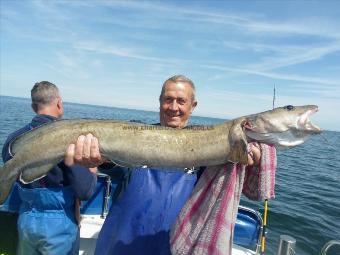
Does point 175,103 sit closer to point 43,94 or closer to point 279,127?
→ point 279,127

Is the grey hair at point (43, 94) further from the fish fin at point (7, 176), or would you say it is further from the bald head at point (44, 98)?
the fish fin at point (7, 176)

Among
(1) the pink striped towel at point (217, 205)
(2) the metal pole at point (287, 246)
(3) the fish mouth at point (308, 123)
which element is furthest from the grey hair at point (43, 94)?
(2) the metal pole at point (287, 246)

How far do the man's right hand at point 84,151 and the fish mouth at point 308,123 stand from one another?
2.14 m

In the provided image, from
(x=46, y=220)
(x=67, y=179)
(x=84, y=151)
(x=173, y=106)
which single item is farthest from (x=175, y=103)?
(x=46, y=220)

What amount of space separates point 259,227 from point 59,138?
438 centimetres

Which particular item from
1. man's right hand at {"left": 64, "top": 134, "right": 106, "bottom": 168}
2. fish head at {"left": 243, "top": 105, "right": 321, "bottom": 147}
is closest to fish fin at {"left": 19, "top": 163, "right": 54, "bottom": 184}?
man's right hand at {"left": 64, "top": 134, "right": 106, "bottom": 168}

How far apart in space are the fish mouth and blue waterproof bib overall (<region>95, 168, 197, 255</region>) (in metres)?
1.32

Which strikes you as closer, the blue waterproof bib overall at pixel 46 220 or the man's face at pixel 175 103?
the man's face at pixel 175 103

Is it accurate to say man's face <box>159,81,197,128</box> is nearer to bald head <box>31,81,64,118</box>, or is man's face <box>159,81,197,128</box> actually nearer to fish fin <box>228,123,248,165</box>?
fish fin <box>228,123,248,165</box>

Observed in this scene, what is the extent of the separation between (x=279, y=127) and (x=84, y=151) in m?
2.05

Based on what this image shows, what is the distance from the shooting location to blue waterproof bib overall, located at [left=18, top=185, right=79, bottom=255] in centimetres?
493

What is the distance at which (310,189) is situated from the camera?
19969 mm

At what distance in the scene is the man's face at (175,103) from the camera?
4.34 metres

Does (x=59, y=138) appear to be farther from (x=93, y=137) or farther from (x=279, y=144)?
(x=279, y=144)
